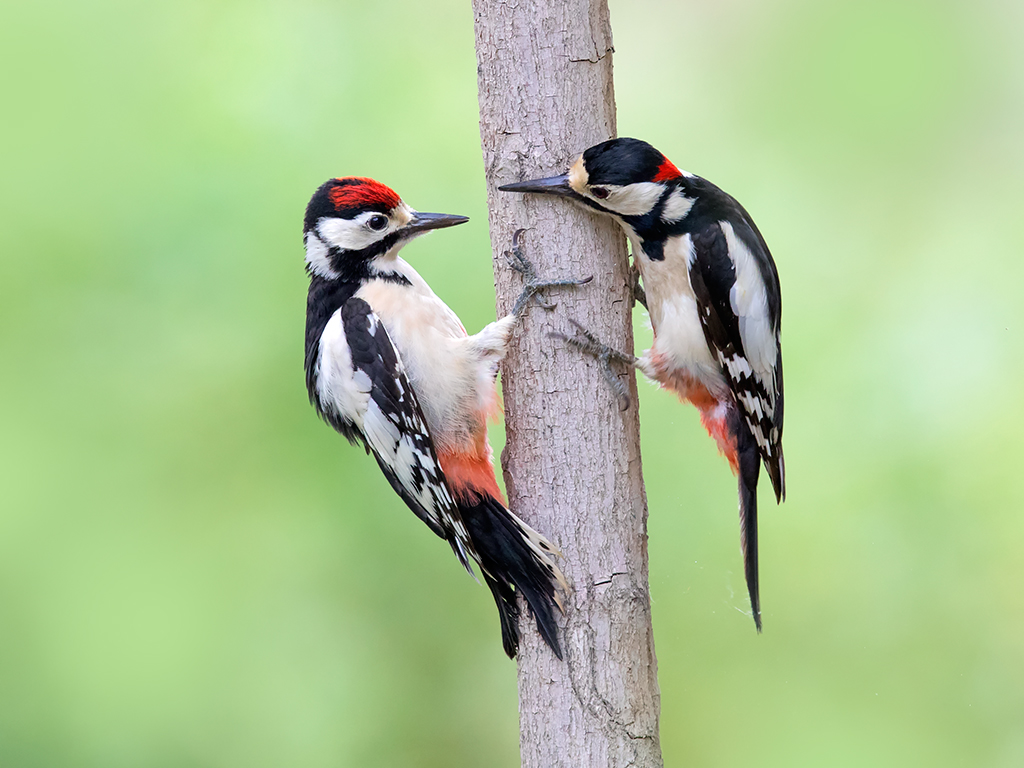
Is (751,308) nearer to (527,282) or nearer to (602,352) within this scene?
(602,352)

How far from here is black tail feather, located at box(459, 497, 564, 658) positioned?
5.16 ft

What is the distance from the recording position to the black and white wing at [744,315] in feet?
5.51

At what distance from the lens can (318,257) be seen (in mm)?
1791

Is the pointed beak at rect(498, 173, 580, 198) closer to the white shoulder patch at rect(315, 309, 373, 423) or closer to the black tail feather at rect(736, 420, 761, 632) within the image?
the white shoulder patch at rect(315, 309, 373, 423)

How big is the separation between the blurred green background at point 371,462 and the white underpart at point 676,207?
3.03ft

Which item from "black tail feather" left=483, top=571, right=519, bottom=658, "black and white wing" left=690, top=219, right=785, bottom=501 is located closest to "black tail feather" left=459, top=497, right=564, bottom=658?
"black tail feather" left=483, top=571, right=519, bottom=658

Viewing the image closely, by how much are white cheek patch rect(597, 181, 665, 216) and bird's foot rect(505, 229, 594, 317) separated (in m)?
0.13

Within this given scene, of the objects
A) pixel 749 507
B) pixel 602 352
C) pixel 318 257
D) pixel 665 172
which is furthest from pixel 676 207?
pixel 318 257

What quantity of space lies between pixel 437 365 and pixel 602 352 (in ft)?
1.10

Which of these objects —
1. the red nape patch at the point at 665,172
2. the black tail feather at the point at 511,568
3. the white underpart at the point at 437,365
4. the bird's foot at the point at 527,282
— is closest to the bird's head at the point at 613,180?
the red nape patch at the point at 665,172

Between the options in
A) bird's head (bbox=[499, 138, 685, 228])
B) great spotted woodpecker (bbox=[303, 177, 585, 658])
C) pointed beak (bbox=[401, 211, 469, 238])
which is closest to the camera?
bird's head (bbox=[499, 138, 685, 228])
